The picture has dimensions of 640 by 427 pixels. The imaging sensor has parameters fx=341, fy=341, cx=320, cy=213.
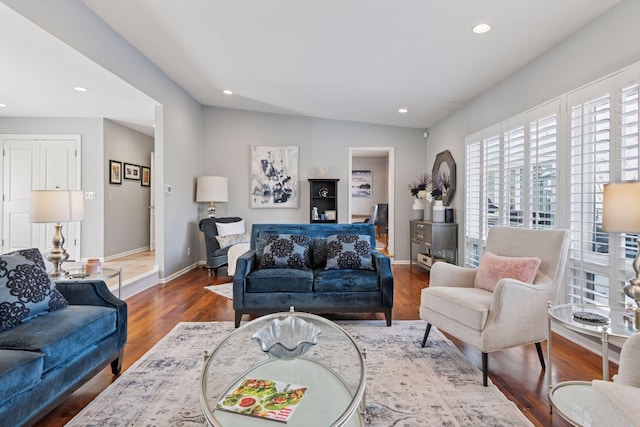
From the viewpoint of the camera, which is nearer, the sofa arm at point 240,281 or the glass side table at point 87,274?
the glass side table at point 87,274

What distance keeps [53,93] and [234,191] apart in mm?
2831

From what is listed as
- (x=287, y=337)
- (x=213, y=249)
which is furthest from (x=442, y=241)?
(x=287, y=337)

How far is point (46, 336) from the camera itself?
167cm

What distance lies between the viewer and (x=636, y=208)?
168cm

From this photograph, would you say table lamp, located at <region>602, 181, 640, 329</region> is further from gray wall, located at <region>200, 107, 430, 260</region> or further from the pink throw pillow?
gray wall, located at <region>200, 107, 430, 260</region>

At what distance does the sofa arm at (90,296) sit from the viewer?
2.20 metres

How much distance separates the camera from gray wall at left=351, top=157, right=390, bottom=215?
10.5 meters

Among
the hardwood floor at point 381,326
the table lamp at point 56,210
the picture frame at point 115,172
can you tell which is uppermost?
the picture frame at point 115,172

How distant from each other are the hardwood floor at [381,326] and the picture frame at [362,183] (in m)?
6.11

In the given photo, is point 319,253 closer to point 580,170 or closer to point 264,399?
point 264,399

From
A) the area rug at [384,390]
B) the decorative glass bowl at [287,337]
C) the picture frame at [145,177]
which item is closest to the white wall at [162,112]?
the picture frame at [145,177]

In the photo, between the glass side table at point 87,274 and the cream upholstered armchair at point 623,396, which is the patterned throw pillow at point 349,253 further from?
the cream upholstered armchair at point 623,396

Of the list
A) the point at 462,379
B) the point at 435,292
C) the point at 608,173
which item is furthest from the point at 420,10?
the point at 462,379

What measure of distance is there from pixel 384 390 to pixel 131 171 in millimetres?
6207
